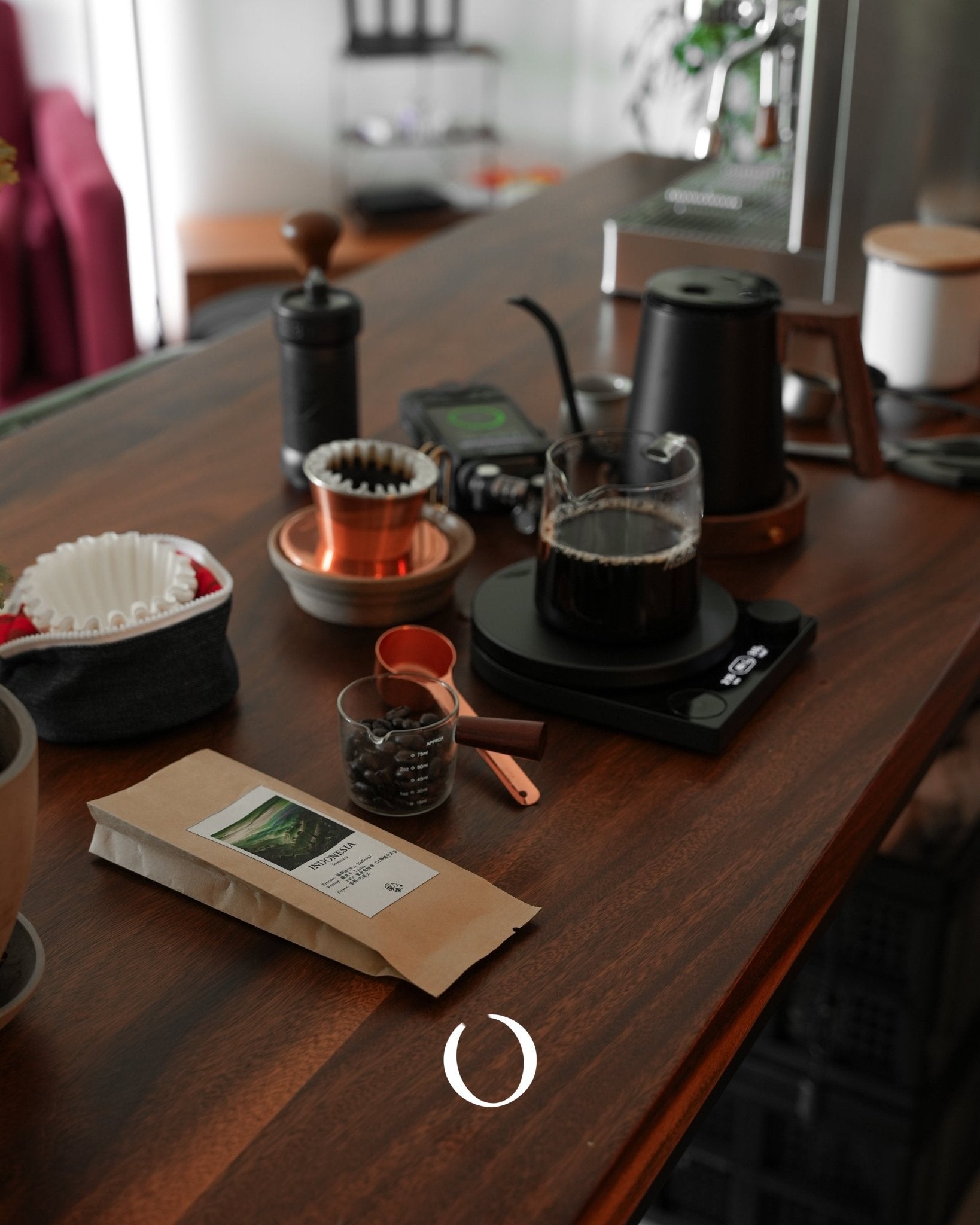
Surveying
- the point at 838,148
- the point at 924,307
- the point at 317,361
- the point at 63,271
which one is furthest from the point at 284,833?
the point at 63,271

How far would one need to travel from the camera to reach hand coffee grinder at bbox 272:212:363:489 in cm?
108

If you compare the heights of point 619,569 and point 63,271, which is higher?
point 619,569

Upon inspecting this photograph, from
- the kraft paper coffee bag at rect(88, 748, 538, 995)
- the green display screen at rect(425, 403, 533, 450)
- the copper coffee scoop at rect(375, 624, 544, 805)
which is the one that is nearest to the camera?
the kraft paper coffee bag at rect(88, 748, 538, 995)

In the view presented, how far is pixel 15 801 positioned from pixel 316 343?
61 cm

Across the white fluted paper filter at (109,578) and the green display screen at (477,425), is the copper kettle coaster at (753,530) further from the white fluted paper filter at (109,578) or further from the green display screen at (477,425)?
the white fluted paper filter at (109,578)

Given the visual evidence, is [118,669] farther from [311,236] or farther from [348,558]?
[311,236]

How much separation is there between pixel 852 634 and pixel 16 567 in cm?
63

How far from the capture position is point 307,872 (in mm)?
698

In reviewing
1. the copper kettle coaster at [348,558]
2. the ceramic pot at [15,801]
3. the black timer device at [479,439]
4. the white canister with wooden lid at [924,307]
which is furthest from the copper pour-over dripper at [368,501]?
the white canister with wooden lid at [924,307]

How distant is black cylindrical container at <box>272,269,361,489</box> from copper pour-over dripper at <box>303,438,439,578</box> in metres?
0.14

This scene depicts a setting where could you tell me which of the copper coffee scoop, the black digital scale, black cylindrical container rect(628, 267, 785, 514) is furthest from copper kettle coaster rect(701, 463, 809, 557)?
the copper coffee scoop

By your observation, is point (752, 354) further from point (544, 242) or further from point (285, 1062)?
point (544, 242)

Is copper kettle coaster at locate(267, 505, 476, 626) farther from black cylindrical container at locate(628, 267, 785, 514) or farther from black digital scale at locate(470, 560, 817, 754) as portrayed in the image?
black cylindrical container at locate(628, 267, 785, 514)

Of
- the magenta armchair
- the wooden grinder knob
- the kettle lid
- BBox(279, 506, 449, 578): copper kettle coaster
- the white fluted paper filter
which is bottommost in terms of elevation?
the magenta armchair
